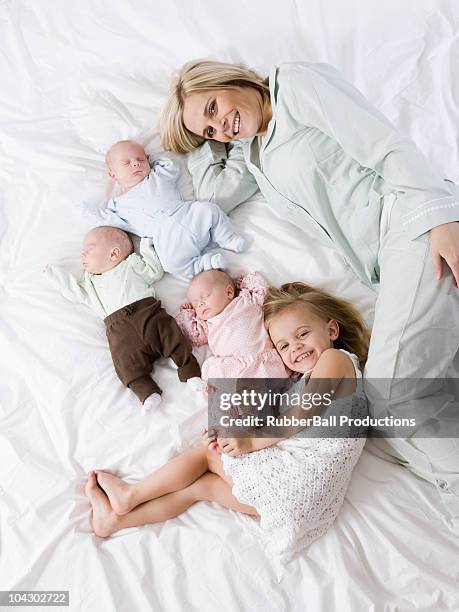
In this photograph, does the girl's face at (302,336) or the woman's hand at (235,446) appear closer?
the woman's hand at (235,446)

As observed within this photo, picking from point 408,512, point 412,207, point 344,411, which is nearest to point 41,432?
point 344,411

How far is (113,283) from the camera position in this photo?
5.38 feet

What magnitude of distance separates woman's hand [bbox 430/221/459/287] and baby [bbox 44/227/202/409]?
590 millimetres

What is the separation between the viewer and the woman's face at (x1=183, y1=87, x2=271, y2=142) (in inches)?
65.1

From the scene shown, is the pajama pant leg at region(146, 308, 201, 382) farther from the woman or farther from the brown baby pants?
the woman

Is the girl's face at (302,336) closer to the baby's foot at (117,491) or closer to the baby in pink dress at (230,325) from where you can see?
the baby in pink dress at (230,325)

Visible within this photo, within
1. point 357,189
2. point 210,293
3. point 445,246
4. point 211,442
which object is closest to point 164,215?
point 210,293

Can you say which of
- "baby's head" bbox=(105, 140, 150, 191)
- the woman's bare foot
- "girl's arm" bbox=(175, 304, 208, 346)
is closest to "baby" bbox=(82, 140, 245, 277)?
"baby's head" bbox=(105, 140, 150, 191)

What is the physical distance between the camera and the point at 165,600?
1238 mm

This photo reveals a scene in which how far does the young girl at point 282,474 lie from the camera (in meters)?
1.29

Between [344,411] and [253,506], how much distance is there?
276 mm

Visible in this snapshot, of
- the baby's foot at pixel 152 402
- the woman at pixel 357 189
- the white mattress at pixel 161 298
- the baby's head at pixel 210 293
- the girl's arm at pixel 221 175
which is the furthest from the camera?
the girl's arm at pixel 221 175

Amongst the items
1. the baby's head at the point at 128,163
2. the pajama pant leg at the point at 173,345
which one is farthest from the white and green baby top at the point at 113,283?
the baby's head at the point at 128,163

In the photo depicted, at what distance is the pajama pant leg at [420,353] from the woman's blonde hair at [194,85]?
2.08ft
